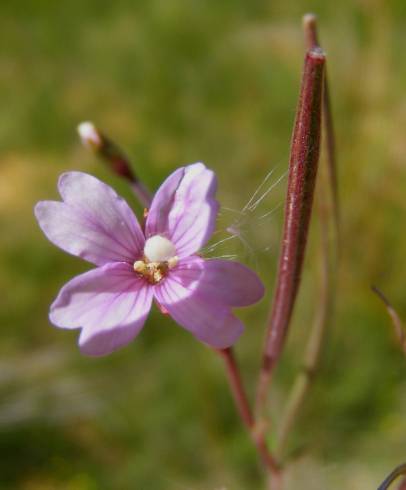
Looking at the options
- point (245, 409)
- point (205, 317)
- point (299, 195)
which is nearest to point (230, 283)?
point (205, 317)

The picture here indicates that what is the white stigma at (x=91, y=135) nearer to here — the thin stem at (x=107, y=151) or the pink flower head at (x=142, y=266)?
the thin stem at (x=107, y=151)

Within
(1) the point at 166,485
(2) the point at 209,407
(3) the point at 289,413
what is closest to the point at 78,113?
(2) the point at 209,407

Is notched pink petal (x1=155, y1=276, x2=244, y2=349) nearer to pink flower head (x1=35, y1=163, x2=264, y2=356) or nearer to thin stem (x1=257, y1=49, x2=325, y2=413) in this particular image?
pink flower head (x1=35, y1=163, x2=264, y2=356)

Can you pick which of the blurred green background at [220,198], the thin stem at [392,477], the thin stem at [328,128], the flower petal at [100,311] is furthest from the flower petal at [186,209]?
the blurred green background at [220,198]

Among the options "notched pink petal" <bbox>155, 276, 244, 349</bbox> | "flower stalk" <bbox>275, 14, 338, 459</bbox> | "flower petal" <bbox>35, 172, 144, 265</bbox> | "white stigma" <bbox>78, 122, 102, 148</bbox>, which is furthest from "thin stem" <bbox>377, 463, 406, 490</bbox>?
"white stigma" <bbox>78, 122, 102, 148</bbox>

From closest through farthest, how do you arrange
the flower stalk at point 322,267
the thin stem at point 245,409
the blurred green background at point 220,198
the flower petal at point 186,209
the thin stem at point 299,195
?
the thin stem at point 299,195
the flower petal at point 186,209
the flower stalk at point 322,267
the thin stem at point 245,409
the blurred green background at point 220,198

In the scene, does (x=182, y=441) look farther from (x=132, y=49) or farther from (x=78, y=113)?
(x=132, y=49)
